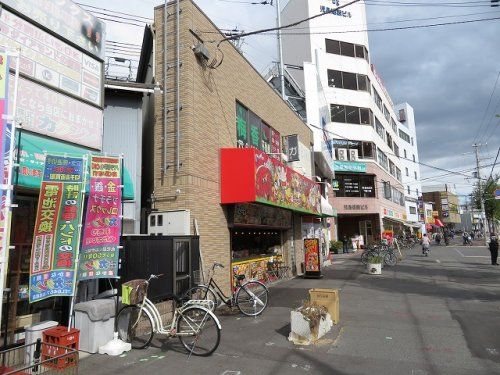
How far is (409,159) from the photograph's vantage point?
5819 cm

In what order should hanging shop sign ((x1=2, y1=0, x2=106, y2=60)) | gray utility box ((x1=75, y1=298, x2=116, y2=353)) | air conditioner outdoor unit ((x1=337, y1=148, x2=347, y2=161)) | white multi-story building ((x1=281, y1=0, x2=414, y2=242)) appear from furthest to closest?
white multi-story building ((x1=281, y1=0, x2=414, y2=242)) < air conditioner outdoor unit ((x1=337, y1=148, x2=347, y2=161)) < hanging shop sign ((x1=2, y1=0, x2=106, y2=60)) < gray utility box ((x1=75, y1=298, x2=116, y2=353))

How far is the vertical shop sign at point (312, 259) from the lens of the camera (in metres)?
16.3

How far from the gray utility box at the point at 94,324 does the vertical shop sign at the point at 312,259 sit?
36.0 feet

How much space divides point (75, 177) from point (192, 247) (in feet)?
12.7

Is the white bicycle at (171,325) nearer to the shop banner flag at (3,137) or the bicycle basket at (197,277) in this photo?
the bicycle basket at (197,277)

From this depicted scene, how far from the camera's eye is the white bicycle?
6.32 m

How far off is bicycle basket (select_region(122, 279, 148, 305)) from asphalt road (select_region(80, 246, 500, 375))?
88 centimetres

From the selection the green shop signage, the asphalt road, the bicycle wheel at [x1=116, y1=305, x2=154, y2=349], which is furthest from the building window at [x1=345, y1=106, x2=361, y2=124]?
the bicycle wheel at [x1=116, y1=305, x2=154, y2=349]

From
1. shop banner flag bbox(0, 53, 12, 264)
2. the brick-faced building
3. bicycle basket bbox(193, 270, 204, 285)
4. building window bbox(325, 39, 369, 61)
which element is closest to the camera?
shop banner flag bbox(0, 53, 12, 264)

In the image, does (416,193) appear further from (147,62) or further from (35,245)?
(35,245)

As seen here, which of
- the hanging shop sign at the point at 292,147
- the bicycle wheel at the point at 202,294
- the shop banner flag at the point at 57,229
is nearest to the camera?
the shop banner flag at the point at 57,229

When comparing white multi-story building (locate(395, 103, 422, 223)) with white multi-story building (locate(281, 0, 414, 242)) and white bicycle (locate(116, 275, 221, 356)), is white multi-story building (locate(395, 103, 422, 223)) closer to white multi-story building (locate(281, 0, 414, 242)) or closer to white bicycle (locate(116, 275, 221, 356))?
white multi-story building (locate(281, 0, 414, 242))

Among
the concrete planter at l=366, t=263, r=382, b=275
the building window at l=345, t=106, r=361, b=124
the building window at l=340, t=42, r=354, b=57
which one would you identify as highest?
the building window at l=340, t=42, r=354, b=57

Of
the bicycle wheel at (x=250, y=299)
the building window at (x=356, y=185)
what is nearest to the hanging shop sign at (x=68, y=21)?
the bicycle wheel at (x=250, y=299)
